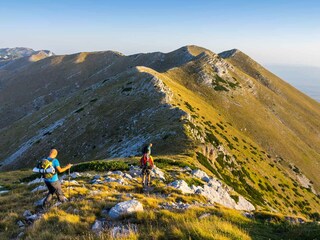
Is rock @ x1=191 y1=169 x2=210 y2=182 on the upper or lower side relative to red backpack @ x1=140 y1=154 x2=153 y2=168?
lower

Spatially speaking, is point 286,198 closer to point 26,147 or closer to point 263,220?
point 263,220

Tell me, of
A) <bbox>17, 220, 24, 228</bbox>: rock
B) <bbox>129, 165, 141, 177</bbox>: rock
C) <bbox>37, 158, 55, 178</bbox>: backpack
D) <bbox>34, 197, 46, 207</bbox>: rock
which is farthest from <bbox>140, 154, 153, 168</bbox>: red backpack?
<bbox>17, 220, 24, 228</bbox>: rock

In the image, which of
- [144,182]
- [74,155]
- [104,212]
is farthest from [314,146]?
[104,212]

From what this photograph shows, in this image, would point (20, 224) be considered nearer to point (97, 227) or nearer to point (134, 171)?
point (97, 227)

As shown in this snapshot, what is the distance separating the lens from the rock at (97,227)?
11.2 m

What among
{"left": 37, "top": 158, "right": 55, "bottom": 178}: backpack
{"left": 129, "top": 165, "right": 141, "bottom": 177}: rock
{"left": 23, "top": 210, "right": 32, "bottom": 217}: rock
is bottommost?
{"left": 129, "top": 165, "right": 141, "bottom": 177}: rock

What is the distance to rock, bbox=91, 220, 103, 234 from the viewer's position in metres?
11.2

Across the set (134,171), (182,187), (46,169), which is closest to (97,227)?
(46,169)

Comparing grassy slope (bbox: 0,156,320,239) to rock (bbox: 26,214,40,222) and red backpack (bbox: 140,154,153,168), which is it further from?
red backpack (bbox: 140,154,153,168)

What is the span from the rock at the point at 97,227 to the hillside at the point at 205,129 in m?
24.5

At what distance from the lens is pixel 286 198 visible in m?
51.2

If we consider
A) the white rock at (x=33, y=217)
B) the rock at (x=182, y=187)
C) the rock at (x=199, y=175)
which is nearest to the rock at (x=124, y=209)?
the white rock at (x=33, y=217)

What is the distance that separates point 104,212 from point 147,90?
53197mm

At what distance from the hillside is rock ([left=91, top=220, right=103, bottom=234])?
24.5 m
